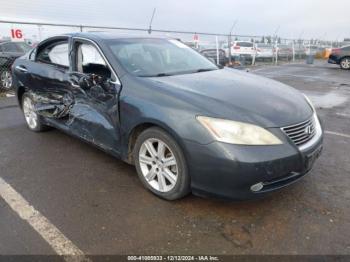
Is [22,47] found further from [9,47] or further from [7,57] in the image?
[7,57]

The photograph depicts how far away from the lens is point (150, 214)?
9.80ft

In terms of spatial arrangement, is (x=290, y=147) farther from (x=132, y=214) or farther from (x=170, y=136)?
(x=132, y=214)

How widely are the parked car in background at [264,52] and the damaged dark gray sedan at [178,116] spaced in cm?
1908

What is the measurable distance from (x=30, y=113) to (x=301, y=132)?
409 cm

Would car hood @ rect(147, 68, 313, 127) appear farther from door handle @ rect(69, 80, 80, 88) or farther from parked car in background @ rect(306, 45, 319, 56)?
parked car in background @ rect(306, 45, 319, 56)

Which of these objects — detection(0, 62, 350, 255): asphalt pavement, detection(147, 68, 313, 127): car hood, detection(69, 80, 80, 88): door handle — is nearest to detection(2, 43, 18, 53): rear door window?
detection(0, 62, 350, 255): asphalt pavement

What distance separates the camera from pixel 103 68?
3619mm

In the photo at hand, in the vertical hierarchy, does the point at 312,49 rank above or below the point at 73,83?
above

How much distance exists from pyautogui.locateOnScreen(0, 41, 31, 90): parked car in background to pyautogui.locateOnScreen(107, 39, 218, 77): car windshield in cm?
666

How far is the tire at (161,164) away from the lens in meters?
2.93

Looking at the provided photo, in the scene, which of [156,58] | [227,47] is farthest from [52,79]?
[227,47]

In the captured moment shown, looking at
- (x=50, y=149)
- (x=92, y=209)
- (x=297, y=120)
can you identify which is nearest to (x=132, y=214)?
(x=92, y=209)

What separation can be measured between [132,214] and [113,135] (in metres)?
0.93

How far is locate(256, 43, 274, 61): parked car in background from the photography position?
880 inches
